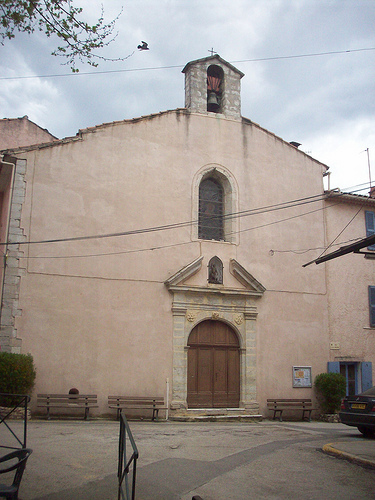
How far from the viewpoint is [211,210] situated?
50.8ft

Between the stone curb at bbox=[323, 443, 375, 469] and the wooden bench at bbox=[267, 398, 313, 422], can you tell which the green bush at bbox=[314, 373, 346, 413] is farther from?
the stone curb at bbox=[323, 443, 375, 469]

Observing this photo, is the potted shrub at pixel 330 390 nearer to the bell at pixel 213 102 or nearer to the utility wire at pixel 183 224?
the utility wire at pixel 183 224

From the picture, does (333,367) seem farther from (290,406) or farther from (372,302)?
(372,302)

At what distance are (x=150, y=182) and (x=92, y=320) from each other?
416 cm

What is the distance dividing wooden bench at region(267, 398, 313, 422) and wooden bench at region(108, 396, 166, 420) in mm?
3219

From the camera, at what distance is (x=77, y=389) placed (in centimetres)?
1244

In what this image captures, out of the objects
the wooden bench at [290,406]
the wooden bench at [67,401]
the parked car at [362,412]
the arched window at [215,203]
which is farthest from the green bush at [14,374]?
the parked car at [362,412]

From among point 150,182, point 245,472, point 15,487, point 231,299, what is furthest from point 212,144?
point 15,487

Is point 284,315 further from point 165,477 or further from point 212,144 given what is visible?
point 165,477

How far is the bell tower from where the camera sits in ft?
51.7

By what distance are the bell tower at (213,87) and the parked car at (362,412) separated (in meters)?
9.44

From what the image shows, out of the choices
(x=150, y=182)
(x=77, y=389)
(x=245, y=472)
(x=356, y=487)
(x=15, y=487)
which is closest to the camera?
(x=15, y=487)

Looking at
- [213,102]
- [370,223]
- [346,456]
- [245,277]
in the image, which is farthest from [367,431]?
[213,102]

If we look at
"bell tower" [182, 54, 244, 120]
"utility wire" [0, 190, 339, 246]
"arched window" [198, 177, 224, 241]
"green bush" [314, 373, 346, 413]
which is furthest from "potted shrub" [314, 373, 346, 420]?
"bell tower" [182, 54, 244, 120]
